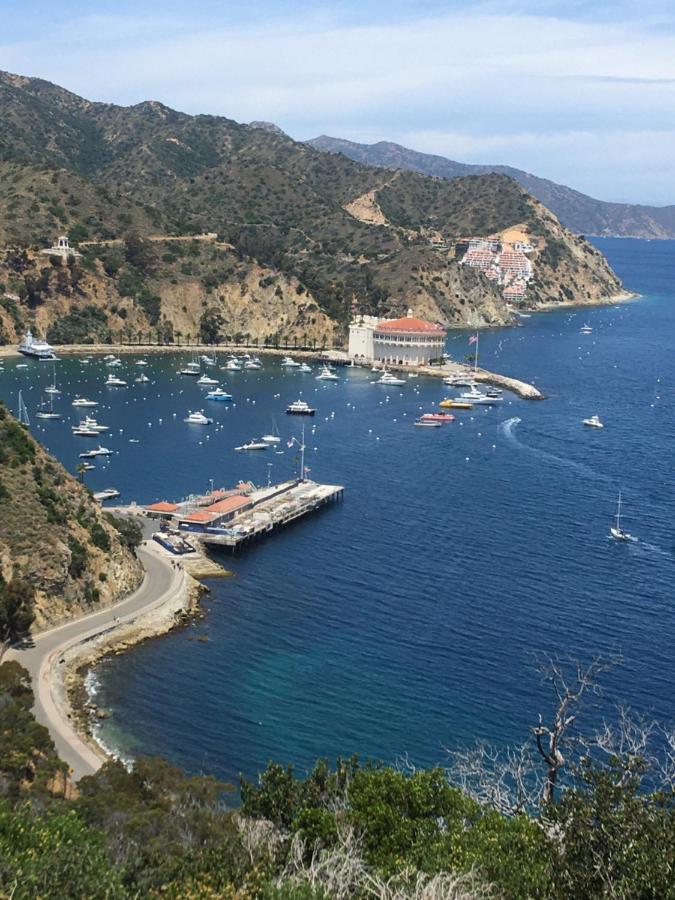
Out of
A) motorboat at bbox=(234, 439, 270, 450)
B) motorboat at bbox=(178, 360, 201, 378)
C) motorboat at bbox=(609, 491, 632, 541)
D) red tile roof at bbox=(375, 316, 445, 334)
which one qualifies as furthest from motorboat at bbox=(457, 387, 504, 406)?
motorboat at bbox=(609, 491, 632, 541)

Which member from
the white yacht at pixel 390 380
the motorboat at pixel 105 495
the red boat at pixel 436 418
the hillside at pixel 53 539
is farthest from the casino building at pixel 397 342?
the hillside at pixel 53 539

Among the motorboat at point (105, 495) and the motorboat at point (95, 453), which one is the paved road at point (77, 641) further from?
the motorboat at point (95, 453)

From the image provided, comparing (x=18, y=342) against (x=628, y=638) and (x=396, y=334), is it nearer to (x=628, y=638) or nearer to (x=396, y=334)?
(x=396, y=334)

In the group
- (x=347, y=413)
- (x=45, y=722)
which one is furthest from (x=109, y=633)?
(x=347, y=413)

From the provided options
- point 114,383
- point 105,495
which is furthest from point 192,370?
point 105,495

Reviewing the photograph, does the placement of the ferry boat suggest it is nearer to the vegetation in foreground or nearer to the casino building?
the casino building
